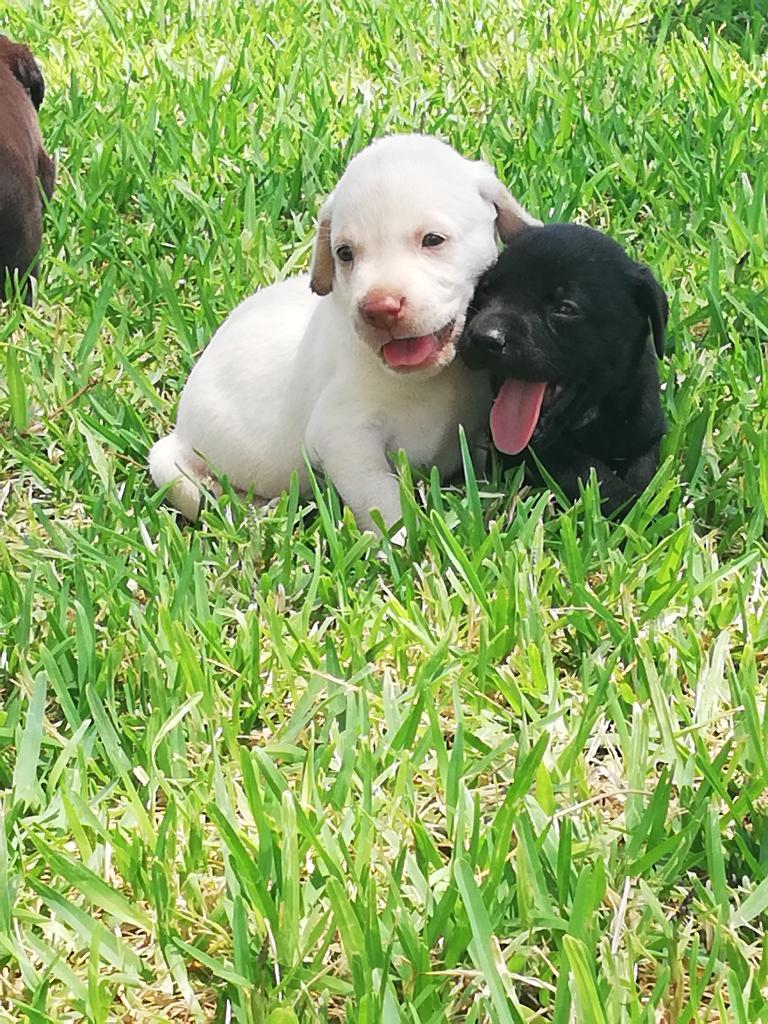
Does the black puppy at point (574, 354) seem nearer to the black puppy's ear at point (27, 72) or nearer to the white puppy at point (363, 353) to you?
the white puppy at point (363, 353)

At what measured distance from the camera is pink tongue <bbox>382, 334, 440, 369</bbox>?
10.1 feet

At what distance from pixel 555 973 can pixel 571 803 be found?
0.36 metres

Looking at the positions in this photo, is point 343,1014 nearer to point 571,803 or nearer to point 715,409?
point 571,803

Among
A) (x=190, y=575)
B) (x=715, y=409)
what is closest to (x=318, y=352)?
(x=190, y=575)

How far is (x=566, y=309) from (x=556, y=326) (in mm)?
43

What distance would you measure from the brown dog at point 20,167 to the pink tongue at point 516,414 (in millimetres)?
2007

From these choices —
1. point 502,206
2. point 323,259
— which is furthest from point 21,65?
point 502,206

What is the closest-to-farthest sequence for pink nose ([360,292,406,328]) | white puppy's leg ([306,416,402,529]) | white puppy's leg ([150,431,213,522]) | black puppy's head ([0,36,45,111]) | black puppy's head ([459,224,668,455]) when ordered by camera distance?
pink nose ([360,292,406,328])
black puppy's head ([459,224,668,455])
white puppy's leg ([306,416,402,529])
white puppy's leg ([150,431,213,522])
black puppy's head ([0,36,45,111])

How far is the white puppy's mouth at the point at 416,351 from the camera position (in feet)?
10.1

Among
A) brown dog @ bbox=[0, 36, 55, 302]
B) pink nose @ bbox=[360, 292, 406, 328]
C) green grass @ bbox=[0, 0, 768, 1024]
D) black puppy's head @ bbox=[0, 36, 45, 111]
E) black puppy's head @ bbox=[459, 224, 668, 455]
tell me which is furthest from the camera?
black puppy's head @ bbox=[0, 36, 45, 111]

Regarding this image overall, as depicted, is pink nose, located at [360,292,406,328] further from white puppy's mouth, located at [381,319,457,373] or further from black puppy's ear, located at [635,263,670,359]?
black puppy's ear, located at [635,263,670,359]

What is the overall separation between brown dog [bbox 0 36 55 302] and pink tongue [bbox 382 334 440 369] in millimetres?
1872

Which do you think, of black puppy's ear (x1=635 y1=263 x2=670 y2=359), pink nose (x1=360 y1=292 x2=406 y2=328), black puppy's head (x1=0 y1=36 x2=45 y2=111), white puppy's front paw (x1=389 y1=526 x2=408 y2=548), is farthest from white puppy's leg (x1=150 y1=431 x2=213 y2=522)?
black puppy's head (x1=0 y1=36 x2=45 y2=111)

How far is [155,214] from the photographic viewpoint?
484 cm
